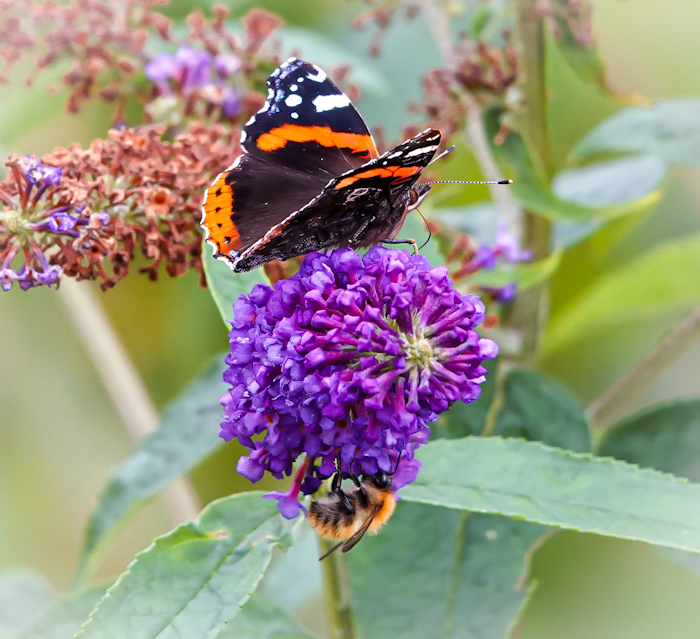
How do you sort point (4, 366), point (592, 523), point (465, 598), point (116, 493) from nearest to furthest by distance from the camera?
1. point (592, 523)
2. point (465, 598)
3. point (116, 493)
4. point (4, 366)

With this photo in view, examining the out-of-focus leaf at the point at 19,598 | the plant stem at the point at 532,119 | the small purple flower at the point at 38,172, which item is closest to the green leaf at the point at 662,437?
the plant stem at the point at 532,119

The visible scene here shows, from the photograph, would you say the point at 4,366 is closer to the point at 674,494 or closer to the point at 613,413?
the point at 613,413

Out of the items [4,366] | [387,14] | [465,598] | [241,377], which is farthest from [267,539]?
[4,366]

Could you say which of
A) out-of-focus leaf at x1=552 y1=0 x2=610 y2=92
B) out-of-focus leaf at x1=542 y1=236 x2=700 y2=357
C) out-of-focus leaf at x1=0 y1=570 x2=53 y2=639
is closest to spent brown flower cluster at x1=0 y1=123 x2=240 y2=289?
out-of-focus leaf at x1=552 y1=0 x2=610 y2=92

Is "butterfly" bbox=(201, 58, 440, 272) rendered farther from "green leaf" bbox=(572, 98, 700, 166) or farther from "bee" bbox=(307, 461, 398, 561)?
"green leaf" bbox=(572, 98, 700, 166)

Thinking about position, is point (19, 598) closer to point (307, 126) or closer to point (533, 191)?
point (307, 126)

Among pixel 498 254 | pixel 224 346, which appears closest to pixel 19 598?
pixel 224 346

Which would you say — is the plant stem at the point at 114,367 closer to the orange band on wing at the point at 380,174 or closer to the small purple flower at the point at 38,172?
the small purple flower at the point at 38,172

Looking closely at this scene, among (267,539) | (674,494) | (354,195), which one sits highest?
(354,195)
